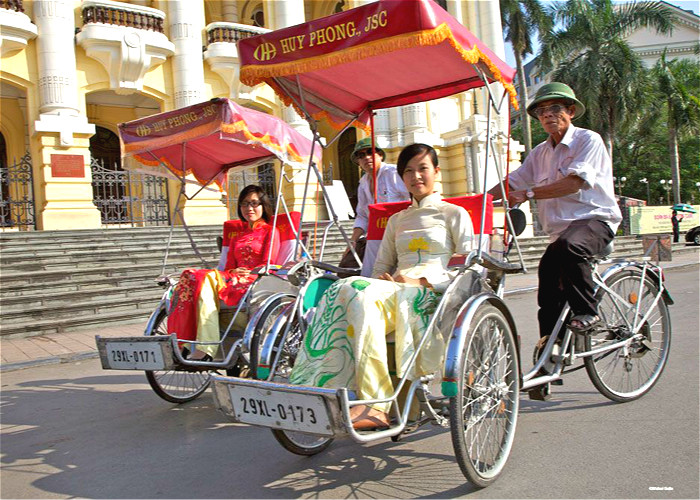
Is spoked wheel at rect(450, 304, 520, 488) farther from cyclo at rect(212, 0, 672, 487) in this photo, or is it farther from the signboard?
the signboard

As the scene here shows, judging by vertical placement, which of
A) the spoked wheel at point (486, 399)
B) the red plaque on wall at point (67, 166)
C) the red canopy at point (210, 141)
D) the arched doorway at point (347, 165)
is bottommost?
the spoked wheel at point (486, 399)

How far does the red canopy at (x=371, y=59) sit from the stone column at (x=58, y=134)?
11.9 m

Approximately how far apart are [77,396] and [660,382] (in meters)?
4.92

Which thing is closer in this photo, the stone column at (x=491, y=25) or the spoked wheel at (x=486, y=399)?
the spoked wheel at (x=486, y=399)

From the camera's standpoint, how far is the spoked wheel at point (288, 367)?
132 inches

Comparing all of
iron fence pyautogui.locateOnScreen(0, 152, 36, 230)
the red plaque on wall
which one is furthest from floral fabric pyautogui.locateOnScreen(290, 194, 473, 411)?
iron fence pyautogui.locateOnScreen(0, 152, 36, 230)

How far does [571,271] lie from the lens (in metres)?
3.80

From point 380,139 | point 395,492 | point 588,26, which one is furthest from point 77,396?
point 588,26

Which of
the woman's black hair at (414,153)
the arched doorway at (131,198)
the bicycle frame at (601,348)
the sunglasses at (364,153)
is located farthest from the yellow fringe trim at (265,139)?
the arched doorway at (131,198)

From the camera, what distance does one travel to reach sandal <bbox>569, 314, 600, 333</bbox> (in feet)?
12.1

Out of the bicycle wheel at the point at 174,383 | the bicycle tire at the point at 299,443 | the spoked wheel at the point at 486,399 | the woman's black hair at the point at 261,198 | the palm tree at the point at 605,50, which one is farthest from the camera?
the palm tree at the point at 605,50

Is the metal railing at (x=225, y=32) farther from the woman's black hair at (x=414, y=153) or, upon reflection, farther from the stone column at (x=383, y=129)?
the woman's black hair at (x=414, y=153)

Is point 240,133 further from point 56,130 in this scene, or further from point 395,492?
point 56,130

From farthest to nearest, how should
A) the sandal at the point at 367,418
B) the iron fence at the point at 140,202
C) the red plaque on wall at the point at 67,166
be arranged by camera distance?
the iron fence at the point at 140,202 < the red plaque on wall at the point at 67,166 < the sandal at the point at 367,418
